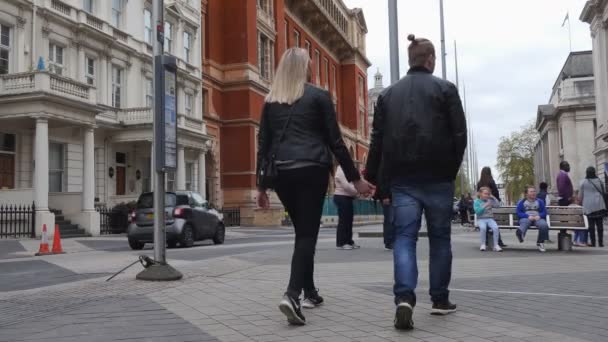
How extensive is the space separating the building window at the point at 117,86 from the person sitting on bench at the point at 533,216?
21730 millimetres

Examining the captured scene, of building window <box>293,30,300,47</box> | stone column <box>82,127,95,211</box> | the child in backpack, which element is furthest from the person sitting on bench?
building window <box>293,30,300,47</box>

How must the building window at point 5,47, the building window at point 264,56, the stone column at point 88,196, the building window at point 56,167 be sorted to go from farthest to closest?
the building window at point 264,56, the building window at point 56,167, the stone column at point 88,196, the building window at point 5,47

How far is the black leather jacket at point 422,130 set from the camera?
4.39 meters

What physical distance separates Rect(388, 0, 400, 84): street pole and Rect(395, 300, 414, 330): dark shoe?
11962mm

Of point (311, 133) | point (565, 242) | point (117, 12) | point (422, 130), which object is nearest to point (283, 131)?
point (311, 133)

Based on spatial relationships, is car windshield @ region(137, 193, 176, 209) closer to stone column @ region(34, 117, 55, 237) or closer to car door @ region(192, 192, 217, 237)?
car door @ region(192, 192, 217, 237)

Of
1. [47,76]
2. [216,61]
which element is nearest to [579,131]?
[216,61]

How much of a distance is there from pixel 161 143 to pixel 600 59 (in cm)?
5093

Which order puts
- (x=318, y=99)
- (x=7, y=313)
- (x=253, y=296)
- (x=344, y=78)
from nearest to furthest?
1. (x=318, y=99)
2. (x=7, y=313)
3. (x=253, y=296)
4. (x=344, y=78)

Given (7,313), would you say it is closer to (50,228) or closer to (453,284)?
(453,284)

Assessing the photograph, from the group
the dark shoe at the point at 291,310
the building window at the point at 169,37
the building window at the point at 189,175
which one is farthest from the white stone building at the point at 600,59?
the dark shoe at the point at 291,310

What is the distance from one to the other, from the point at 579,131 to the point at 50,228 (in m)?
63.2

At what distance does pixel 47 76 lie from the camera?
20.7 metres

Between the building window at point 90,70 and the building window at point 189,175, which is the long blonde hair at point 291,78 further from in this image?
the building window at point 189,175
